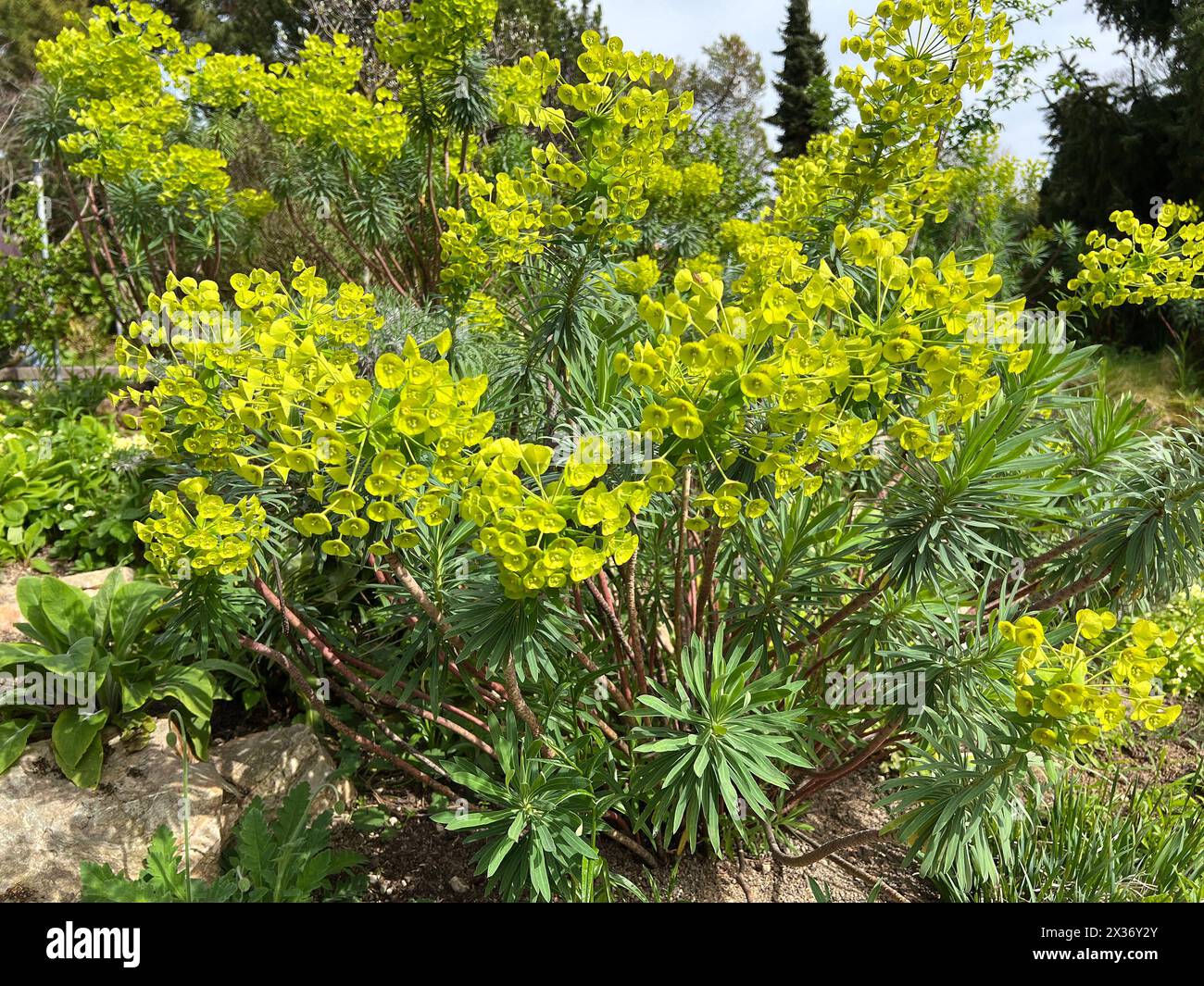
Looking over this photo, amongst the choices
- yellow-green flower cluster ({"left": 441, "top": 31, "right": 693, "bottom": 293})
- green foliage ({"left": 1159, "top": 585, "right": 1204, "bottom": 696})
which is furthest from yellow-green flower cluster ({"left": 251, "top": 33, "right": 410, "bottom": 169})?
green foliage ({"left": 1159, "top": 585, "right": 1204, "bottom": 696})

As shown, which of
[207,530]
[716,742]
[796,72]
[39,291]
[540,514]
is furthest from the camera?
[796,72]

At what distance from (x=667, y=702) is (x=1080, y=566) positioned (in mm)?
1307

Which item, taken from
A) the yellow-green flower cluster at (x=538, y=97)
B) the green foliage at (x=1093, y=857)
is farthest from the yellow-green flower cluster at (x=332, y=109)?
the green foliage at (x=1093, y=857)

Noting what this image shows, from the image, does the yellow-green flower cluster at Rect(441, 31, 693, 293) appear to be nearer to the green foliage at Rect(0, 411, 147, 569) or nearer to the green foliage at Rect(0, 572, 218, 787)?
the green foliage at Rect(0, 572, 218, 787)

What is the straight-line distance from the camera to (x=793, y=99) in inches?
890

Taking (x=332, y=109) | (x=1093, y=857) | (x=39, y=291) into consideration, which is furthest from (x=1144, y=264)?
(x=39, y=291)

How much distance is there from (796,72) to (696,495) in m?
24.6

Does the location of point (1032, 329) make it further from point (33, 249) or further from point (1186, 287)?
point (33, 249)

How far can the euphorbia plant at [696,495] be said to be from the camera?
1.41 metres

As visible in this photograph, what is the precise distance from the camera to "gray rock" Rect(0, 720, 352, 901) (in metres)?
2.44

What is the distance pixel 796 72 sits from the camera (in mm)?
22828

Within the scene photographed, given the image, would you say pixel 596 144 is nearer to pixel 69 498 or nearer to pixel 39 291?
pixel 69 498

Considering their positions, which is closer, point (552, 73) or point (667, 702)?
point (667, 702)
